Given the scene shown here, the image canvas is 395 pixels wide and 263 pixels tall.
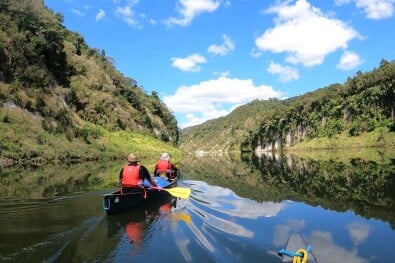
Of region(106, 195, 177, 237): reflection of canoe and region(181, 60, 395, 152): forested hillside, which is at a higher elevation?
region(181, 60, 395, 152): forested hillside

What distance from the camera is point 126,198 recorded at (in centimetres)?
1427

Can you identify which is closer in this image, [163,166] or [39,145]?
[163,166]

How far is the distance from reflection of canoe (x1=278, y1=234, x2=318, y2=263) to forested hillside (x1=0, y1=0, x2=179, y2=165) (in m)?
29.2

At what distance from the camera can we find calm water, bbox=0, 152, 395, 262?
9391 millimetres

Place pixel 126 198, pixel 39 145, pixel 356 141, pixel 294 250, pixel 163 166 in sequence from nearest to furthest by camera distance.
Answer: pixel 294 250
pixel 126 198
pixel 163 166
pixel 39 145
pixel 356 141

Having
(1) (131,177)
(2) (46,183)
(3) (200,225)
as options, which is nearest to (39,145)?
(2) (46,183)

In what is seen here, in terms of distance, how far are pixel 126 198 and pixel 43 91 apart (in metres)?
37.6

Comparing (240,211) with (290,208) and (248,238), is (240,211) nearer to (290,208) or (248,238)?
(290,208)

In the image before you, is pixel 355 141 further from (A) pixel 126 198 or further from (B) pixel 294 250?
(B) pixel 294 250

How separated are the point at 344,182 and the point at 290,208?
8.65 meters

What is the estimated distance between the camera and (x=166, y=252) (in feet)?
31.0

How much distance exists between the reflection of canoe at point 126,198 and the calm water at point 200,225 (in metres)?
0.27

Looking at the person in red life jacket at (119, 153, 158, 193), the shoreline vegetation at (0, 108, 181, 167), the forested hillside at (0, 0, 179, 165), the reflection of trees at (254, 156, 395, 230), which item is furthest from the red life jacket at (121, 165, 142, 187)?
the forested hillside at (0, 0, 179, 165)

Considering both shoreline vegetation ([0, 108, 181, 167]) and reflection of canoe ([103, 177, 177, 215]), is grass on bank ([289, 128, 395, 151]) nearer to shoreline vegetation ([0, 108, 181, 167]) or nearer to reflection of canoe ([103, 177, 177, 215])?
shoreline vegetation ([0, 108, 181, 167])
